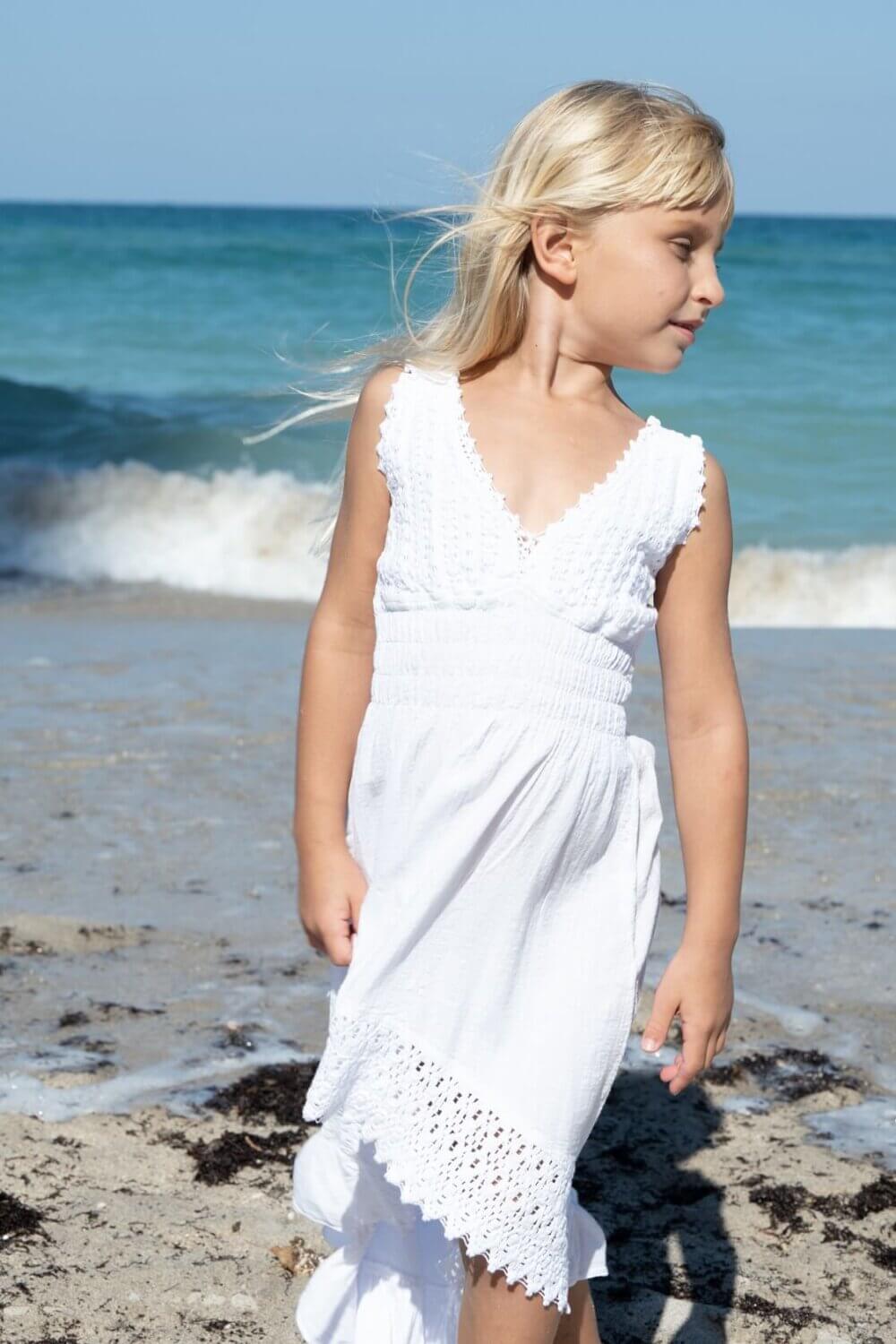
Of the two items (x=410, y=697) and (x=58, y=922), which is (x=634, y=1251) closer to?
(x=410, y=697)

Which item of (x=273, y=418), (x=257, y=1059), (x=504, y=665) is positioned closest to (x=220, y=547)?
(x=273, y=418)

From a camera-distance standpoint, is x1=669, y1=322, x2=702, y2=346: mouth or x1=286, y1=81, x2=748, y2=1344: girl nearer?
x1=286, y1=81, x2=748, y2=1344: girl

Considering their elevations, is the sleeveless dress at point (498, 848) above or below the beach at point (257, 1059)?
above

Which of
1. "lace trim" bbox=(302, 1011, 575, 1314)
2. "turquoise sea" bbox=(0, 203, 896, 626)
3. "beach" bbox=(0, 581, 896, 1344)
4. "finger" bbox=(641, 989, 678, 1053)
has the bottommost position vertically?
"turquoise sea" bbox=(0, 203, 896, 626)

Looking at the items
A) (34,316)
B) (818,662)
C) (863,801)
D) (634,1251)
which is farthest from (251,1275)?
(34,316)

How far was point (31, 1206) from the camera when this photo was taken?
284 cm

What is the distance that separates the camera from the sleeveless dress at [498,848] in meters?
1.96

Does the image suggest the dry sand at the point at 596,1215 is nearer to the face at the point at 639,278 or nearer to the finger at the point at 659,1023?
the finger at the point at 659,1023

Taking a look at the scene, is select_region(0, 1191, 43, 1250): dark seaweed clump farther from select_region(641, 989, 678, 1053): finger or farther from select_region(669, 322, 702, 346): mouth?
select_region(669, 322, 702, 346): mouth

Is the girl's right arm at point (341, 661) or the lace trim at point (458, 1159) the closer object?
the lace trim at point (458, 1159)

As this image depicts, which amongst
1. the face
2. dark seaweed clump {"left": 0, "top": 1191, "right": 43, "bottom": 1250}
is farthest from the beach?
the face

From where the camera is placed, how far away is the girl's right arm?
214 cm

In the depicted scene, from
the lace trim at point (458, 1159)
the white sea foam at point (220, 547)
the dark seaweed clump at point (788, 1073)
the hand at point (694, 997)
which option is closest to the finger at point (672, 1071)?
the hand at point (694, 997)

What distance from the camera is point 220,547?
35.8ft
